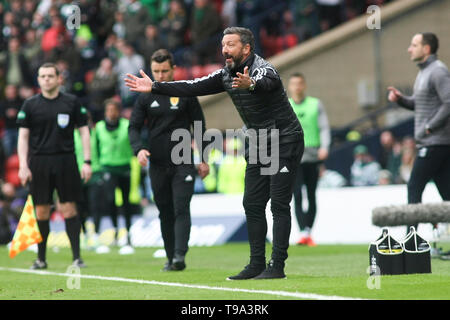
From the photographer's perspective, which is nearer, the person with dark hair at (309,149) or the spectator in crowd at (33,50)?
the person with dark hair at (309,149)

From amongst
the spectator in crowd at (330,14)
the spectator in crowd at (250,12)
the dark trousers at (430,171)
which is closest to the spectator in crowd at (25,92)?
the spectator in crowd at (250,12)

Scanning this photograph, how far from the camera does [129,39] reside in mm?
24500

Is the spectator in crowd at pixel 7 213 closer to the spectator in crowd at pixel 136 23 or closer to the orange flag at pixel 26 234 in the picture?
the spectator in crowd at pixel 136 23

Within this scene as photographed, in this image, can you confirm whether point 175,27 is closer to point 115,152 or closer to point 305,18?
point 305,18

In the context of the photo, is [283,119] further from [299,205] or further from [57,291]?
[299,205]

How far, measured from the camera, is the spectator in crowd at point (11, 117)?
908 inches

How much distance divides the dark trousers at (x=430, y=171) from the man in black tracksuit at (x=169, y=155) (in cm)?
248

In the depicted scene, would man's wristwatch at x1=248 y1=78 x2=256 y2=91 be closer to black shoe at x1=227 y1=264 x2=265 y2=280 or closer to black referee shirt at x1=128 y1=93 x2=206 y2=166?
black shoe at x1=227 y1=264 x2=265 y2=280

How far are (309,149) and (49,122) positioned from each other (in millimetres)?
4820

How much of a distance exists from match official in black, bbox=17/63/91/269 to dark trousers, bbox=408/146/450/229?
12.3 feet

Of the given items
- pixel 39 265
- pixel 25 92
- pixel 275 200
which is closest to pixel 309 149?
pixel 39 265

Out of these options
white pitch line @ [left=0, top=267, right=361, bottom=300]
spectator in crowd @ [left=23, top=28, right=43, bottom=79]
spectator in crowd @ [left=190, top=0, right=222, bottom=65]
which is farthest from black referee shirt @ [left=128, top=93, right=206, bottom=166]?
spectator in crowd @ [left=23, top=28, right=43, bottom=79]

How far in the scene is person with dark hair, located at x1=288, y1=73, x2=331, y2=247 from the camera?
15.1 meters

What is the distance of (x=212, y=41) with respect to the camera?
2339 cm
